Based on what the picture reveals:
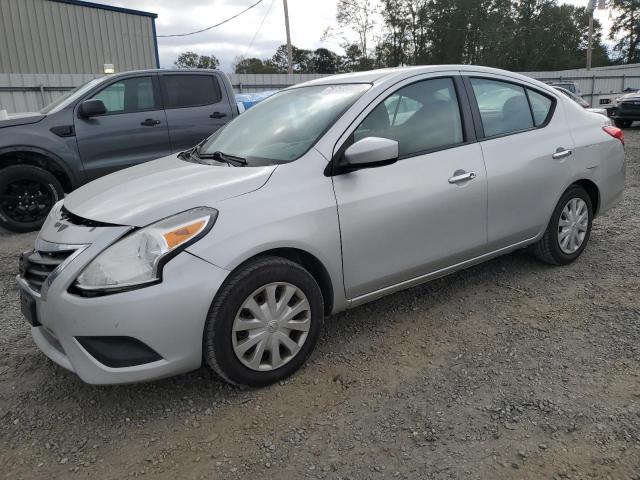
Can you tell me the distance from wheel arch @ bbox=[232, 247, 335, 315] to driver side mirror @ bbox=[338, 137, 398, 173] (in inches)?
21.5

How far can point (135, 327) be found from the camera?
2.25m

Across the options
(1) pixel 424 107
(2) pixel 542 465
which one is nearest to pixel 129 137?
(1) pixel 424 107

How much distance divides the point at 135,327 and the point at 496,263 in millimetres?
3118

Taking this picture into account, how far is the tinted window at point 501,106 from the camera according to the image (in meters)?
3.55

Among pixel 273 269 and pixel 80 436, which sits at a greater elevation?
pixel 273 269

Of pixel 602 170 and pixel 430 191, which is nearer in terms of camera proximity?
pixel 430 191

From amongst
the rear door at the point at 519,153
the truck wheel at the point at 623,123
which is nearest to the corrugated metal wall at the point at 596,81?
the truck wheel at the point at 623,123

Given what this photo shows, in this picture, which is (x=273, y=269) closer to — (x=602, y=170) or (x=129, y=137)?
(x=602, y=170)

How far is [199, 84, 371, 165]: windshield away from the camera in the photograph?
9.70 ft

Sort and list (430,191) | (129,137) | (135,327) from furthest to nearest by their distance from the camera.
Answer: (129,137), (430,191), (135,327)

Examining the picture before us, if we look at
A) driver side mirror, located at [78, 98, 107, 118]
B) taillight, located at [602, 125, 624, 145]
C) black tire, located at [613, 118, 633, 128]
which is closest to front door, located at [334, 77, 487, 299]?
taillight, located at [602, 125, 624, 145]

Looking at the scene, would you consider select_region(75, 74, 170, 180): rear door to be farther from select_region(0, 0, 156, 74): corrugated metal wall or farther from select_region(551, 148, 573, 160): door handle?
select_region(0, 0, 156, 74): corrugated metal wall

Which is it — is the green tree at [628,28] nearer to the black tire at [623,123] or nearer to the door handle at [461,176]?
the black tire at [623,123]

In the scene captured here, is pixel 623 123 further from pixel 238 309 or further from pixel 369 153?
pixel 238 309
